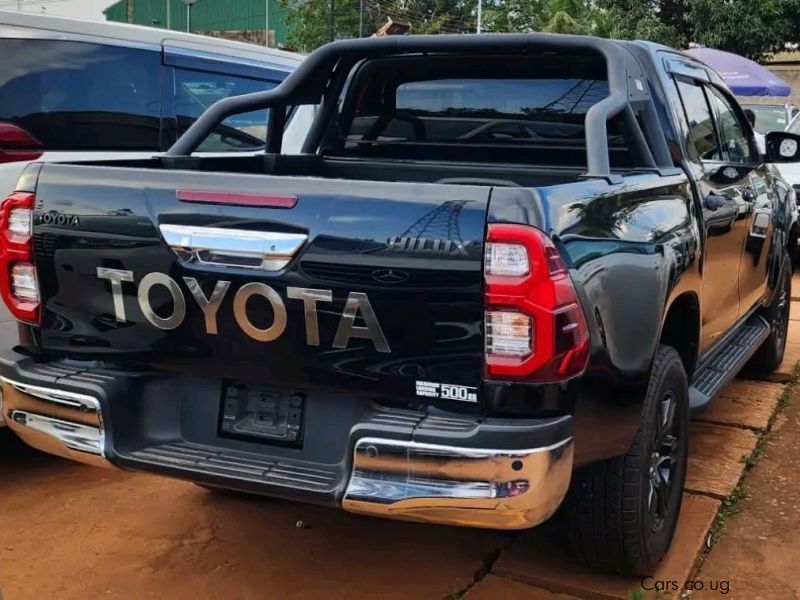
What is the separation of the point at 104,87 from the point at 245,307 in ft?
9.37

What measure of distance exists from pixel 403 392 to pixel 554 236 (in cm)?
59

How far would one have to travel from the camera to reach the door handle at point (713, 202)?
3.72m

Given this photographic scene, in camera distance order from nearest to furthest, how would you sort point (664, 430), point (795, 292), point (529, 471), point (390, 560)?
1. point (529, 471)
2. point (664, 430)
3. point (390, 560)
4. point (795, 292)

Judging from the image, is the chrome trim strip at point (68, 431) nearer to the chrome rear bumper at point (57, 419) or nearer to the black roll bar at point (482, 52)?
the chrome rear bumper at point (57, 419)

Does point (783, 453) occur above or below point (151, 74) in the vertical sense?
below

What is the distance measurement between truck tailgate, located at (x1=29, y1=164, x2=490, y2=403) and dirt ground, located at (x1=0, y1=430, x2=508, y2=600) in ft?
2.98

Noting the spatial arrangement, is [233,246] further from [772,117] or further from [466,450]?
[772,117]

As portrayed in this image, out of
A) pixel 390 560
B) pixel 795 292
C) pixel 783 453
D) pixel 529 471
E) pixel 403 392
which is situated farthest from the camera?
pixel 795 292

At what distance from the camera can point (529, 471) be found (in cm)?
231

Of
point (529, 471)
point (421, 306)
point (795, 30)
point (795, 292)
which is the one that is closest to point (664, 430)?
point (529, 471)

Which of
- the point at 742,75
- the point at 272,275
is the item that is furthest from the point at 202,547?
the point at 742,75

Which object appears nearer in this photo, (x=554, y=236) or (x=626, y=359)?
(x=554, y=236)

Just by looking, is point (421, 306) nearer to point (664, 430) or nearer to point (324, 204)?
point (324, 204)

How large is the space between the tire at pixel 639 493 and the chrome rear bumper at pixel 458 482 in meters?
0.53
